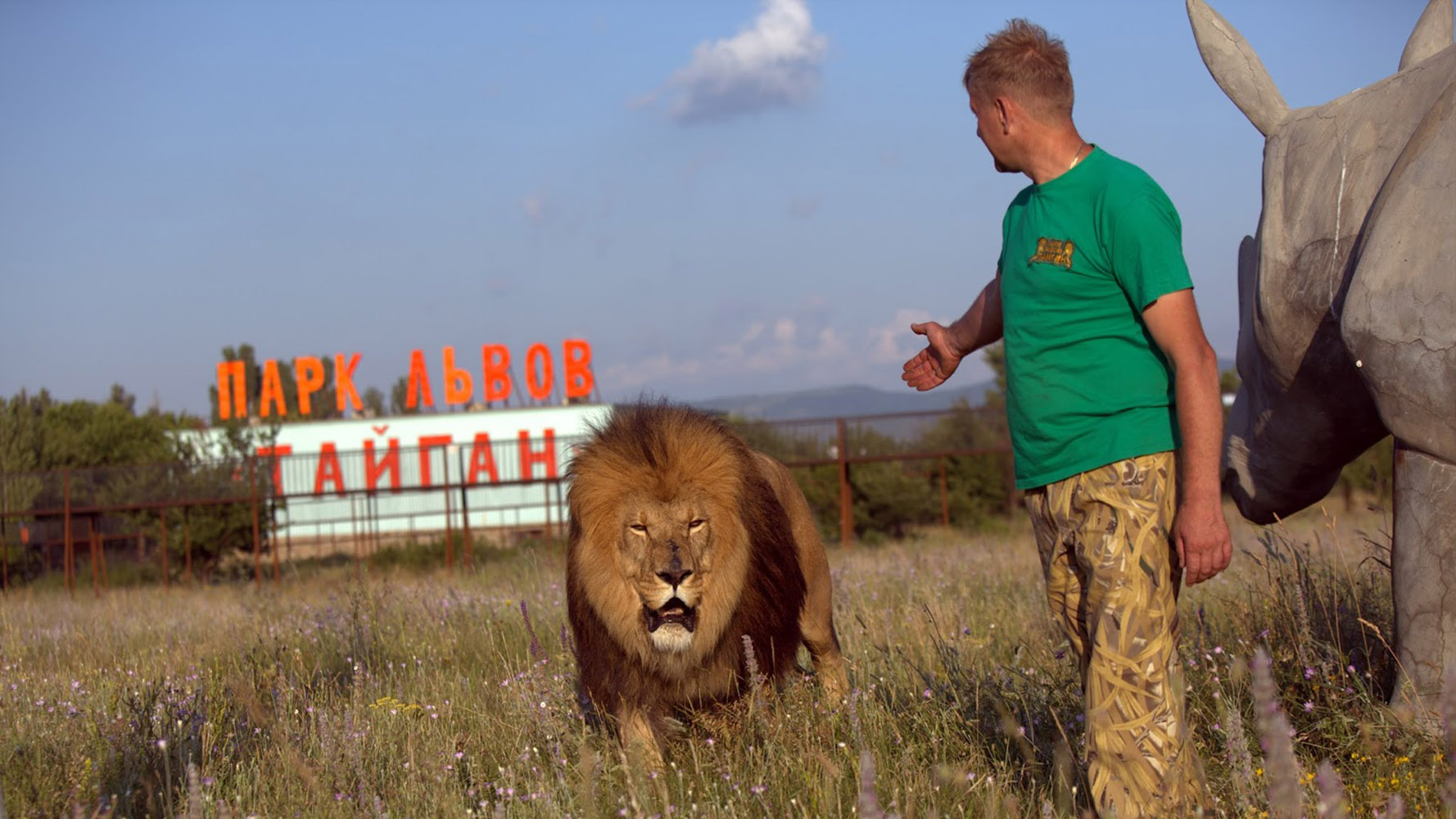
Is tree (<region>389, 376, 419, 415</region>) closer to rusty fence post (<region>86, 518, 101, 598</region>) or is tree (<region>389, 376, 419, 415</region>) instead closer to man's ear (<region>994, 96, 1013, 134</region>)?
rusty fence post (<region>86, 518, 101, 598</region>)

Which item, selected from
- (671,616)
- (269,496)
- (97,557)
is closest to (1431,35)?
(671,616)

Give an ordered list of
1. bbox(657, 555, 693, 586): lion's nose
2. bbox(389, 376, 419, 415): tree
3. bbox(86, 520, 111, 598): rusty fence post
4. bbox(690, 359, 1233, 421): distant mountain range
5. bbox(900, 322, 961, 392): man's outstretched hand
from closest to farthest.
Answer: bbox(900, 322, 961, 392): man's outstretched hand < bbox(657, 555, 693, 586): lion's nose < bbox(86, 520, 111, 598): rusty fence post < bbox(389, 376, 419, 415): tree < bbox(690, 359, 1233, 421): distant mountain range

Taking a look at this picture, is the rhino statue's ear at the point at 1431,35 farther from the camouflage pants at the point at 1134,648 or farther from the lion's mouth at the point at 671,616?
the lion's mouth at the point at 671,616

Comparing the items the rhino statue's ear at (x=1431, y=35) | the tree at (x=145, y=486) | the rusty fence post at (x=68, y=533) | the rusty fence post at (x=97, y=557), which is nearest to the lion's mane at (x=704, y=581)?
the rhino statue's ear at (x=1431, y=35)

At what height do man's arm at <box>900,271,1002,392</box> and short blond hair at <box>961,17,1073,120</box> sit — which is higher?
short blond hair at <box>961,17,1073,120</box>

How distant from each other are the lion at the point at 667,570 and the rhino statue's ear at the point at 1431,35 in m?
2.98

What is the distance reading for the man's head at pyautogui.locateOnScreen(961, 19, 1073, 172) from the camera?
3.46 meters

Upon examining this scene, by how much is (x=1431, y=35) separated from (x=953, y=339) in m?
2.14

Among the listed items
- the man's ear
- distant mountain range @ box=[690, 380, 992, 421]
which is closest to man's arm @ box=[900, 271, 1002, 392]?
the man's ear

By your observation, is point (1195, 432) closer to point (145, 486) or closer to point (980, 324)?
point (980, 324)

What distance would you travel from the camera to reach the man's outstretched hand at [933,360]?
432 centimetres

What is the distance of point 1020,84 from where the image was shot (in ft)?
11.3

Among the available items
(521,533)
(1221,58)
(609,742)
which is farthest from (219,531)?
(1221,58)

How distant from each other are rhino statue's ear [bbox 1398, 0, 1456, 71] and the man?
5.88ft
